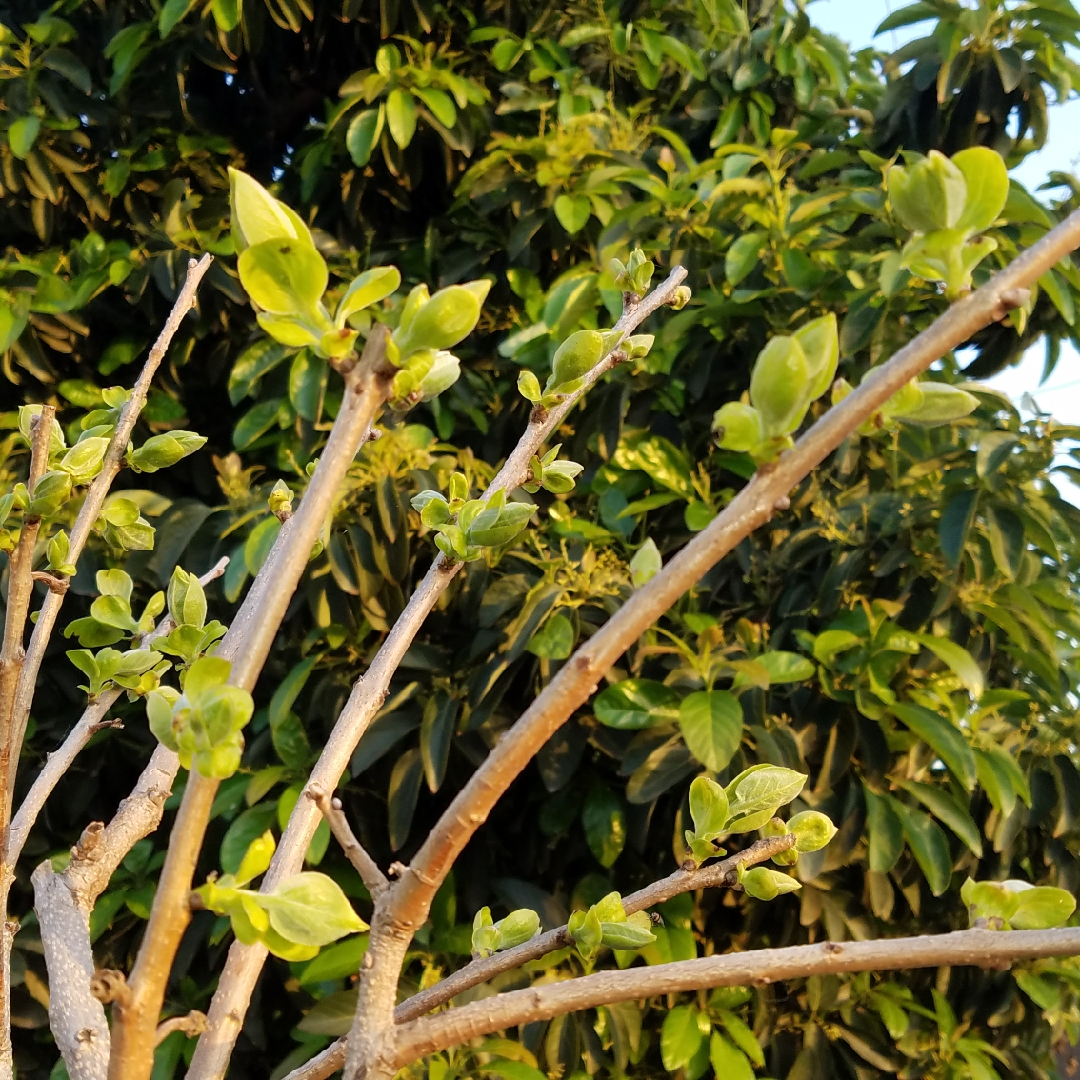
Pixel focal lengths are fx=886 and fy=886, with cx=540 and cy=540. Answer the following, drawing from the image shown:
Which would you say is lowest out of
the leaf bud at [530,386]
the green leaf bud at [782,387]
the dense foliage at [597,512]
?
the dense foliage at [597,512]

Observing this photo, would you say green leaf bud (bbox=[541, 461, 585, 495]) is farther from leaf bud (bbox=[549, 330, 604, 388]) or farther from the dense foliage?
the dense foliage

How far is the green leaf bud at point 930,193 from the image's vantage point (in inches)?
→ 9.6

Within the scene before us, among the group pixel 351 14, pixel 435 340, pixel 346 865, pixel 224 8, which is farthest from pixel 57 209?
pixel 435 340

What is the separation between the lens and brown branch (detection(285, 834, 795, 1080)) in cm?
31

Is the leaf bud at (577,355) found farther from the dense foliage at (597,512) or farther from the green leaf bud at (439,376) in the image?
the dense foliage at (597,512)

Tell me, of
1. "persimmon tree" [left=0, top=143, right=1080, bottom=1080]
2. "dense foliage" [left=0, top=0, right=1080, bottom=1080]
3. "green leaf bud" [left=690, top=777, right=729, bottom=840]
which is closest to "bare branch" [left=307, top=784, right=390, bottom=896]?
"persimmon tree" [left=0, top=143, right=1080, bottom=1080]

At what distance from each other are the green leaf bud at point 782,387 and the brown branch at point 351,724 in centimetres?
14

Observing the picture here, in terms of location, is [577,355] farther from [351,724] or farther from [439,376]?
[351,724]

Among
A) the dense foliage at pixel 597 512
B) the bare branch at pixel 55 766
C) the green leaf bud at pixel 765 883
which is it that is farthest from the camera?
the dense foliage at pixel 597 512

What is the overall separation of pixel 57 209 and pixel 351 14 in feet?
1.77

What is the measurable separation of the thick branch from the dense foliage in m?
0.46

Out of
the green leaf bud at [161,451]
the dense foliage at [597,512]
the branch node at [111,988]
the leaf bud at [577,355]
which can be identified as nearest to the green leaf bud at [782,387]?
the leaf bud at [577,355]

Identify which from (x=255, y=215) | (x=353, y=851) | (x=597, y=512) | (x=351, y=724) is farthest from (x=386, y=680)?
(x=597, y=512)

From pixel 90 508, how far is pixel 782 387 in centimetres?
35
